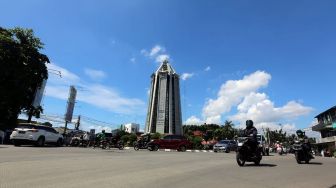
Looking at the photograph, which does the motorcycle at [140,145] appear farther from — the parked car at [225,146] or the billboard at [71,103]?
the billboard at [71,103]

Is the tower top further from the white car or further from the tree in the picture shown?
the white car

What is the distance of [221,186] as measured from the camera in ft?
25.4

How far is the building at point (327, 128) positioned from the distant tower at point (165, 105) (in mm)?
37428

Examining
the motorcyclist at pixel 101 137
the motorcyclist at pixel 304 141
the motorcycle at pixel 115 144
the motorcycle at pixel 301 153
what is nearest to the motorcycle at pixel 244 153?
the motorcycle at pixel 301 153

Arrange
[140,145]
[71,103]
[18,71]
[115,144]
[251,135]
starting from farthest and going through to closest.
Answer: [71,103] → [18,71] → [140,145] → [115,144] → [251,135]

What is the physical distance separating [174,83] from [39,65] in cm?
6521

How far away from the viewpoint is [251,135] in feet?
43.1

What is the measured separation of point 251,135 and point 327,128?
200 feet

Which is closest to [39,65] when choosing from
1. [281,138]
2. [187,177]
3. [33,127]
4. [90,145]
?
[90,145]

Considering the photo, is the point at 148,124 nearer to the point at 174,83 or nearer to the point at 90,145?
the point at 174,83

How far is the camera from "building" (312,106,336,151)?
2543 inches

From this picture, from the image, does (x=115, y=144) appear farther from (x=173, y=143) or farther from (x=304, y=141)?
(x=304, y=141)

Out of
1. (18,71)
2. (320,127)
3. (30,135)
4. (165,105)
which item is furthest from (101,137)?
(165,105)

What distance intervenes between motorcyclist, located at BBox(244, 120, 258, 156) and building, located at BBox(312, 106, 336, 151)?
54196 mm
